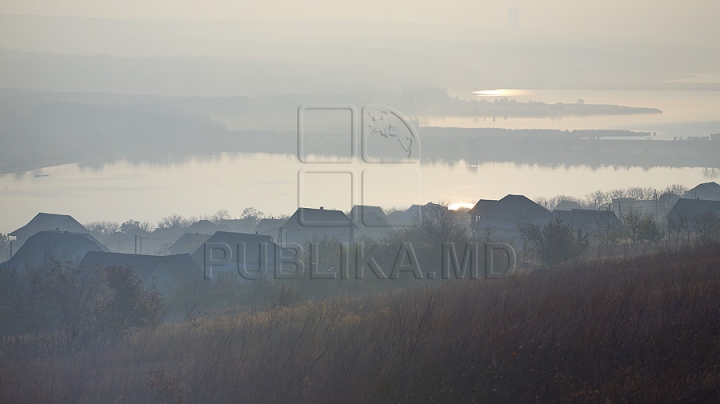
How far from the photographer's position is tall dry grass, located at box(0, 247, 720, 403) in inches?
206

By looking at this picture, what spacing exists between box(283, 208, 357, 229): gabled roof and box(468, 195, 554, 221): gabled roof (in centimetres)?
1410

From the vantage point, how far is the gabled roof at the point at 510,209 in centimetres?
6694

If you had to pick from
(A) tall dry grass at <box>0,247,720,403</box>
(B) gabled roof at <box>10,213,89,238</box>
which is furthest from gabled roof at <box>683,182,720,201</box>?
(A) tall dry grass at <box>0,247,720,403</box>

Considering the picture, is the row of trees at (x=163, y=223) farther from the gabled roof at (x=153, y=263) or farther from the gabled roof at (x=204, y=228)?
the gabled roof at (x=153, y=263)

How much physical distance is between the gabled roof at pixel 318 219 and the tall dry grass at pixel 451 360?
56.3m

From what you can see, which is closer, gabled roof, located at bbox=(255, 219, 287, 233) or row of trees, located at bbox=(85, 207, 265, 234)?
gabled roof, located at bbox=(255, 219, 287, 233)

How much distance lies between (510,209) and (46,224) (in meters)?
65.1

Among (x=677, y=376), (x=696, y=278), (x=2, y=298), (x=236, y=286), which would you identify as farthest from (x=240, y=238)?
(x=677, y=376)

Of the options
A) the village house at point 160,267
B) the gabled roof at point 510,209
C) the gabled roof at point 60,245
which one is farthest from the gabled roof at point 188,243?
the gabled roof at point 510,209

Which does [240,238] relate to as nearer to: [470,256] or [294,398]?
[470,256]

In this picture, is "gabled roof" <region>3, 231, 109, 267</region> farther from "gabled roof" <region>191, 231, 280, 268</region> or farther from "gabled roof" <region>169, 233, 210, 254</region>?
"gabled roof" <region>191, 231, 280, 268</region>

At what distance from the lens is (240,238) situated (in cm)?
5978

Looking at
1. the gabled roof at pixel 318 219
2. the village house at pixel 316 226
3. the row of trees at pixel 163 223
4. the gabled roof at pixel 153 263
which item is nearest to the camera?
the gabled roof at pixel 153 263

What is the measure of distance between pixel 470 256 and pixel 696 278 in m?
16.6
